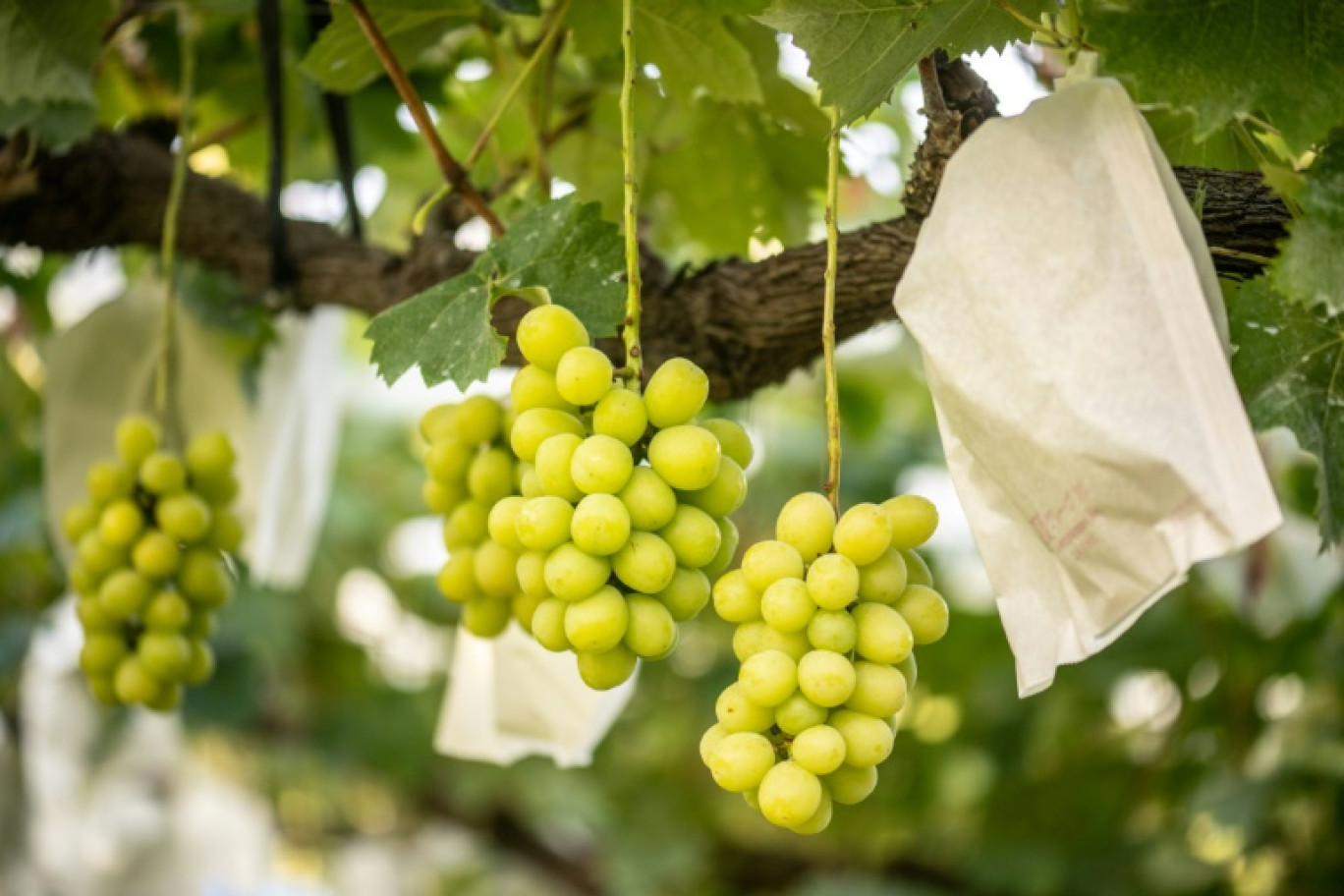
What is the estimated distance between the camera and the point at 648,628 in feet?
1.81

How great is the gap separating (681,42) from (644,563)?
0.42 metres

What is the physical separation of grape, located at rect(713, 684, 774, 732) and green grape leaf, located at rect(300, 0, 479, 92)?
559 millimetres

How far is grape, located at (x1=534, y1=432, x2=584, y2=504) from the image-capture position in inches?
21.6

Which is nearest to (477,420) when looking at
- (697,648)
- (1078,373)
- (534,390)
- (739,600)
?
(534,390)

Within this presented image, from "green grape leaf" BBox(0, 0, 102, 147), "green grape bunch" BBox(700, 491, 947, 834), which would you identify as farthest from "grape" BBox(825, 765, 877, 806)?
"green grape leaf" BBox(0, 0, 102, 147)

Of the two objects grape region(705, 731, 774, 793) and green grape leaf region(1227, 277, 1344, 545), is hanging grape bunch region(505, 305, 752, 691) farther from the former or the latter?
green grape leaf region(1227, 277, 1344, 545)

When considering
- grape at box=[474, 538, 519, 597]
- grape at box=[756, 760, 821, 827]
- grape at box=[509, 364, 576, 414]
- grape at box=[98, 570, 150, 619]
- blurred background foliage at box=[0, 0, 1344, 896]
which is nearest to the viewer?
grape at box=[756, 760, 821, 827]

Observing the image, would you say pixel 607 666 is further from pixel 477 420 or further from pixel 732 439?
pixel 477 420

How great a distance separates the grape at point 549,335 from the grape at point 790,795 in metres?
0.22

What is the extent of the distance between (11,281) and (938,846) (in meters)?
1.71

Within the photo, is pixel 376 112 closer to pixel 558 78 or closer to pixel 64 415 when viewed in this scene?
pixel 558 78

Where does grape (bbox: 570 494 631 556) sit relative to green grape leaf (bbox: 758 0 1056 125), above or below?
below

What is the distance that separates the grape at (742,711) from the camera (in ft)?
1.69

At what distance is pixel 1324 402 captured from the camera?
1.94ft
